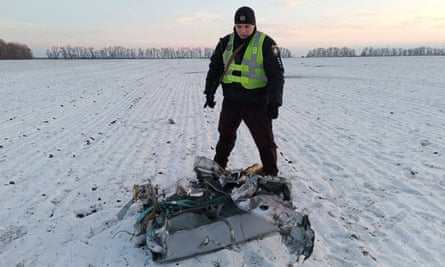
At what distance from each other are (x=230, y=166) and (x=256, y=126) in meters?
1.75

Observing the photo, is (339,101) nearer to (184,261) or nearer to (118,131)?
(118,131)

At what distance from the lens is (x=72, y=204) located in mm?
4367

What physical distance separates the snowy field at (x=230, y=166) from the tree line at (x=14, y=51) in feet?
412

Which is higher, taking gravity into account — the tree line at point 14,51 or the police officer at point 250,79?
the tree line at point 14,51

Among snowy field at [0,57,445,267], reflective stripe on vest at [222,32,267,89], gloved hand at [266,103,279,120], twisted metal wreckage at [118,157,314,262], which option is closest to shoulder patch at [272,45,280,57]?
reflective stripe on vest at [222,32,267,89]

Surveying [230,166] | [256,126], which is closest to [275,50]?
[256,126]

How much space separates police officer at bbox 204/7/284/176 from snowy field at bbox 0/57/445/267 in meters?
1.19

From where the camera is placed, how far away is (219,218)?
3.22 metres

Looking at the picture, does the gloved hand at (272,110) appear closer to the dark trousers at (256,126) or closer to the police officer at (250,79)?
the police officer at (250,79)

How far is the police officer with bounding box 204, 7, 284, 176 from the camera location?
157 inches

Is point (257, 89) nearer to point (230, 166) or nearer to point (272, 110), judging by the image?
point (272, 110)

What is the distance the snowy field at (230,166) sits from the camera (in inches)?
129

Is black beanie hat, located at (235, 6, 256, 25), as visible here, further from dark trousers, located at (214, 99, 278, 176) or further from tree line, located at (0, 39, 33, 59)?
tree line, located at (0, 39, 33, 59)

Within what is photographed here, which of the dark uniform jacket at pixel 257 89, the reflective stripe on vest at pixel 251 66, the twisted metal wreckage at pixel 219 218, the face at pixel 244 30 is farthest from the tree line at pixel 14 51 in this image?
the twisted metal wreckage at pixel 219 218
